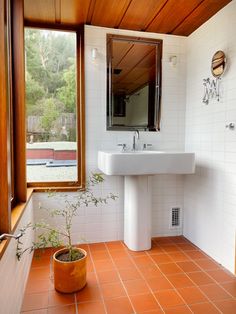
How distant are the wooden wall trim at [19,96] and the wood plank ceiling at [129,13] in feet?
0.92

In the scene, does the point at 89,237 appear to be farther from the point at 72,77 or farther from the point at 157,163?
the point at 72,77

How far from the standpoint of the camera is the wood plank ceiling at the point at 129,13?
6.48ft

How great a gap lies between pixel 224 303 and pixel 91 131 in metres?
1.79

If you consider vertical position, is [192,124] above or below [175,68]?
below

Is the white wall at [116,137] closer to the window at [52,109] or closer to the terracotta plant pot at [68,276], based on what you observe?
the window at [52,109]

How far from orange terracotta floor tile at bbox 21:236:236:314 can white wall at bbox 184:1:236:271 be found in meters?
0.25

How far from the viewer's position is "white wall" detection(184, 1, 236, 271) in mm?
1962

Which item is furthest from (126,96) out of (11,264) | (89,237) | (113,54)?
(11,264)

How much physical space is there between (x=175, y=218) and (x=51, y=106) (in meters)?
1.81

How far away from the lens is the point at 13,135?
1.80 meters

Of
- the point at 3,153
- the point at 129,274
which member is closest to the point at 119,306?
the point at 129,274

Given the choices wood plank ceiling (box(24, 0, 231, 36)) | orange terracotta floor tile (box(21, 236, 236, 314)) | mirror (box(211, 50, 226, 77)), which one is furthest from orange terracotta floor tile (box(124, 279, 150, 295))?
wood plank ceiling (box(24, 0, 231, 36))

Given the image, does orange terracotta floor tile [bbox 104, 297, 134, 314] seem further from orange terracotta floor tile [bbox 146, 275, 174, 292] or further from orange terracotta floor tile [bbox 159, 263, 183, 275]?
orange terracotta floor tile [bbox 159, 263, 183, 275]

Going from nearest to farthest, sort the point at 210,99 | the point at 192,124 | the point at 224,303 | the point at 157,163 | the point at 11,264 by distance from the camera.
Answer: the point at 11,264 < the point at 224,303 < the point at 157,163 < the point at 210,99 < the point at 192,124
